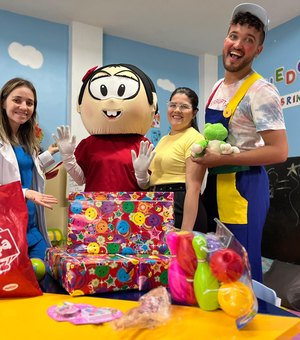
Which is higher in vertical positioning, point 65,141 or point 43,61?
point 43,61

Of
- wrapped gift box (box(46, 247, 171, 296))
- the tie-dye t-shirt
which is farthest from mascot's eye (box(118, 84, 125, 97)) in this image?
wrapped gift box (box(46, 247, 171, 296))

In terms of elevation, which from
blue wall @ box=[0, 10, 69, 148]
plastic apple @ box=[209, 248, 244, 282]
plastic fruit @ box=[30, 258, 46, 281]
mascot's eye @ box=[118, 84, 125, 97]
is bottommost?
plastic fruit @ box=[30, 258, 46, 281]

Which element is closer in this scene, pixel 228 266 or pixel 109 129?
pixel 228 266

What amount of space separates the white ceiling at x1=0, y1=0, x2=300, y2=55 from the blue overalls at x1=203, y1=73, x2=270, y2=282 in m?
1.81

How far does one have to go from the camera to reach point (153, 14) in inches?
108

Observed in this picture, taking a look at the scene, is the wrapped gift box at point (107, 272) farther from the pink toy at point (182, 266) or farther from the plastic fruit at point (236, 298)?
the plastic fruit at point (236, 298)

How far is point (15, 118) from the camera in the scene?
1.56 metres

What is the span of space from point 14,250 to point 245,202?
625mm

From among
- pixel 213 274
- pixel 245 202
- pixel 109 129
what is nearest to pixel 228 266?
pixel 213 274

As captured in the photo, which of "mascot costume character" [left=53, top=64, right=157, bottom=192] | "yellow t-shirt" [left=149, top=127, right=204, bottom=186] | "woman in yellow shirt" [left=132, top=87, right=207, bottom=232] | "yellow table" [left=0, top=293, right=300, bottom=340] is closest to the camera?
"yellow table" [left=0, top=293, right=300, bottom=340]

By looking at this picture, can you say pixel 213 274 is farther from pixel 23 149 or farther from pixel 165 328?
pixel 23 149

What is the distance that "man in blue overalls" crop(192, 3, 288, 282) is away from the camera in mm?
1035

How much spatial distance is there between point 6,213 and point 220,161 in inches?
22.2

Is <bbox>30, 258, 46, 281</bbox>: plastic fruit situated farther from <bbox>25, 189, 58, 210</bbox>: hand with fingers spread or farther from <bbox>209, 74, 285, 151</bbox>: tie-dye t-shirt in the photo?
<bbox>209, 74, 285, 151</bbox>: tie-dye t-shirt
